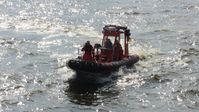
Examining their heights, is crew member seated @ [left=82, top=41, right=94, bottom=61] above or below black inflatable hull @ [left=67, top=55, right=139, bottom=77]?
above

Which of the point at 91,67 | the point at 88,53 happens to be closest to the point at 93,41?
the point at 88,53

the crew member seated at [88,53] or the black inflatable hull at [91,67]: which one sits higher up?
the crew member seated at [88,53]

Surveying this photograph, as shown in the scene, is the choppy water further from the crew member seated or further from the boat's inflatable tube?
the crew member seated

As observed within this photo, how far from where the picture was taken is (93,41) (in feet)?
104

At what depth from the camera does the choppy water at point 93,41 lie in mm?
20875

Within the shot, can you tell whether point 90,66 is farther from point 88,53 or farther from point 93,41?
point 93,41

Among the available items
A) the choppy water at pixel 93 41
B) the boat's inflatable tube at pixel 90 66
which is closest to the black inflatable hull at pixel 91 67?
the boat's inflatable tube at pixel 90 66

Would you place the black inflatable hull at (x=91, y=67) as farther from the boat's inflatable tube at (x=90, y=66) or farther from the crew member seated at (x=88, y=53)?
the crew member seated at (x=88, y=53)

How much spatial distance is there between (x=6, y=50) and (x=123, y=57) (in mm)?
7509

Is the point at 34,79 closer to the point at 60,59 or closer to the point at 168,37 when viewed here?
the point at 60,59

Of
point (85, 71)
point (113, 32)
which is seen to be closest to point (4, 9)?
point (113, 32)

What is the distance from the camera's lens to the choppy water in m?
20.9

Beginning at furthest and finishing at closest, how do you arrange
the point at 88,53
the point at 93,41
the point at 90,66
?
the point at 93,41
the point at 88,53
the point at 90,66

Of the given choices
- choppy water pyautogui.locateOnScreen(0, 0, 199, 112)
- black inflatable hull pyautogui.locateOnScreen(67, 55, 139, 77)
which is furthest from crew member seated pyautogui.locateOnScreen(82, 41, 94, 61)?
choppy water pyautogui.locateOnScreen(0, 0, 199, 112)
